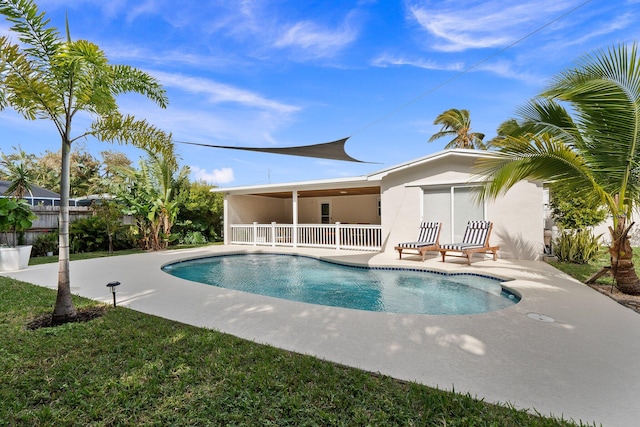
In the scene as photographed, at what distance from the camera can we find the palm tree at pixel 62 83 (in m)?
4.21

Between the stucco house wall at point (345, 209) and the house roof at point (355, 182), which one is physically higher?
the house roof at point (355, 182)

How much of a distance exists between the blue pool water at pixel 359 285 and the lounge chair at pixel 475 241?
4.57 feet

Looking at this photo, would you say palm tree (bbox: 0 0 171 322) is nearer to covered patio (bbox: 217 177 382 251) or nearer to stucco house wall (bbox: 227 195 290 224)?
covered patio (bbox: 217 177 382 251)

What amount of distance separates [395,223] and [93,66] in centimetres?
1047

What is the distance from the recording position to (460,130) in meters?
26.5

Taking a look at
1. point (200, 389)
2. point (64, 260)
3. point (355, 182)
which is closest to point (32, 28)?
point (64, 260)

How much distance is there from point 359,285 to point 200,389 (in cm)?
568

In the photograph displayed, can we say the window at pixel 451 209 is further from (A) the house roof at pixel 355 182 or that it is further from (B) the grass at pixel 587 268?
(B) the grass at pixel 587 268

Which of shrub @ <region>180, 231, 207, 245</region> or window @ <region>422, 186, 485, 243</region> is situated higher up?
window @ <region>422, 186, 485, 243</region>

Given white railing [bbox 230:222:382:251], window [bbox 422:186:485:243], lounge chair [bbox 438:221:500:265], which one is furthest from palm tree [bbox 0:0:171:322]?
white railing [bbox 230:222:382:251]

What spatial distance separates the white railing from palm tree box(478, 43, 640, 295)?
23.5 feet

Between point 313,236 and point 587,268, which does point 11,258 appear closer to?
point 313,236

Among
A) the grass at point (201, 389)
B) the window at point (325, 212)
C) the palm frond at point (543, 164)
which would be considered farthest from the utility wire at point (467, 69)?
the grass at point (201, 389)

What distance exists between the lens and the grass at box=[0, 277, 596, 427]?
2371mm
